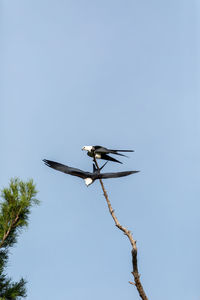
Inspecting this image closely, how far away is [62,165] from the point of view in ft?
16.8

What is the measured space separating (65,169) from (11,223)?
972 mm

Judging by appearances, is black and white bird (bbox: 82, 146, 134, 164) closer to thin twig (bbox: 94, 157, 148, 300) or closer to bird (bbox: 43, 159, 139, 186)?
bird (bbox: 43, 159, 139, 186)

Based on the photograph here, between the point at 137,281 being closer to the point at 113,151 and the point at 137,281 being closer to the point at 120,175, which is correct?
the point at 120,175

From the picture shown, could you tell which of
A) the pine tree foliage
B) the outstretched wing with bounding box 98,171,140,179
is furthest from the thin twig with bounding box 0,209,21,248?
the outstretched wing with bounding box 98,171,140,179

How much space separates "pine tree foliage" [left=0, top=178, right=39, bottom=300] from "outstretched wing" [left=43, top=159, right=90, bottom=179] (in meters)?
0.50

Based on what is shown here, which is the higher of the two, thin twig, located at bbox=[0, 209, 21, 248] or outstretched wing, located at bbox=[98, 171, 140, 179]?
outstretched wing, located at bbox=[98, 171, 140, 179]

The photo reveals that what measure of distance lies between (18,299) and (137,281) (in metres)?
1.52

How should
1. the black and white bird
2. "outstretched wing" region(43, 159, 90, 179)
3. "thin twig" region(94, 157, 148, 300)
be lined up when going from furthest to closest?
the black and white bird
"outstretched wing" region(43, 159, 90, 179)
"thin twig" region(94, 157, 148, 300)

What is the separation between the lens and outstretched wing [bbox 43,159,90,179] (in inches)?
194

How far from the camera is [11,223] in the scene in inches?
185

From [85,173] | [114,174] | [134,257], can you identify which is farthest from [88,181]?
[134,257]

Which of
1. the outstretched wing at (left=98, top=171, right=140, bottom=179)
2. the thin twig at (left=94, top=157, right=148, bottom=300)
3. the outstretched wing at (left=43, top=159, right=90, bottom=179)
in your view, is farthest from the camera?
the outstretched wing at (left=43, top=159, right=90, bottom=179)

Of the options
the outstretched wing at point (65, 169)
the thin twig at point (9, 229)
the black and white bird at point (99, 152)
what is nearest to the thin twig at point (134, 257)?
the outstretched wing at point (65, 169)

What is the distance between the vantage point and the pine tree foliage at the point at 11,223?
4688 mm
